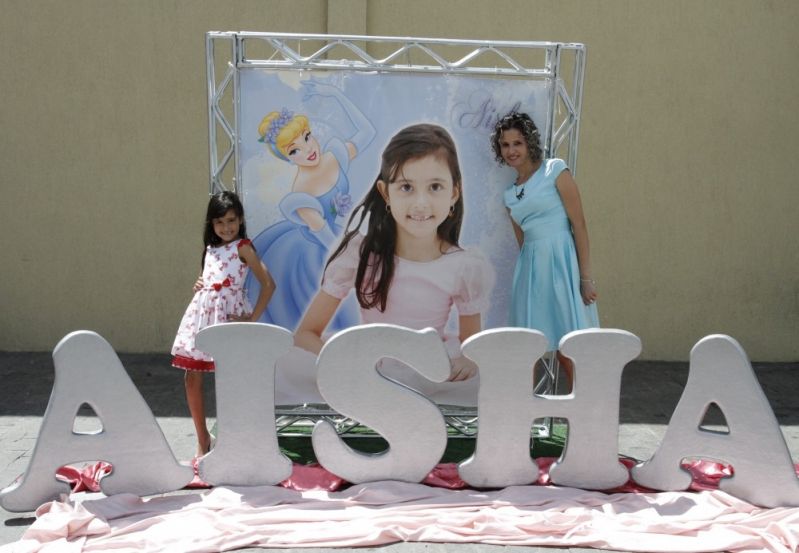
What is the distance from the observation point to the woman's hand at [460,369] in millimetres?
4574

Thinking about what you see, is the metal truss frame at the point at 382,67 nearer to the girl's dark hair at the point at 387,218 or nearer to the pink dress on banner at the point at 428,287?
the girl's dark hair at the point at 387,218

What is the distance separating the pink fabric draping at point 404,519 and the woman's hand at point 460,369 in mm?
872

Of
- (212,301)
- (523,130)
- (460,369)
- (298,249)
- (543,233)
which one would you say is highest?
(523,130)

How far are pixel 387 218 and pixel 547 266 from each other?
0.87m

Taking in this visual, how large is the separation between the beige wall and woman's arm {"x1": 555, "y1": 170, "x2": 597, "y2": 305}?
2.29 metres

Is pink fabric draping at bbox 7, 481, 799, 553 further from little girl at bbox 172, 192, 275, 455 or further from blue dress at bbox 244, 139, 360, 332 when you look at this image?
blue dress at bbox 244, 139, 360, 332

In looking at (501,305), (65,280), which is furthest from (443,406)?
(65,280)

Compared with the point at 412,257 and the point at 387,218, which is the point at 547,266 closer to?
the point at 412,257

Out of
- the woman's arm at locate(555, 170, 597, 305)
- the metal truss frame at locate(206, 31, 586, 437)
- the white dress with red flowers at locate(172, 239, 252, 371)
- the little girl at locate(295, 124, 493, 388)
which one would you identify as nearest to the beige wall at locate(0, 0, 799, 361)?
the metal truss frame at locate(206, 31, 586, 437)

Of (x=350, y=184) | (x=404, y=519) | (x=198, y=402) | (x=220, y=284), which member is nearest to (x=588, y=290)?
(x=350, y=184)

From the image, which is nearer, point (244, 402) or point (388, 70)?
point (244, 402)

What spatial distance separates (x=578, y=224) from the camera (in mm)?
4426

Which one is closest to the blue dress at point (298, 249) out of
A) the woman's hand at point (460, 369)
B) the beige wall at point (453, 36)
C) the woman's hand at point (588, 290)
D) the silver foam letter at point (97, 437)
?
the woman's hand at point (460, 369)

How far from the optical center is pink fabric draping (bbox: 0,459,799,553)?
330cm
